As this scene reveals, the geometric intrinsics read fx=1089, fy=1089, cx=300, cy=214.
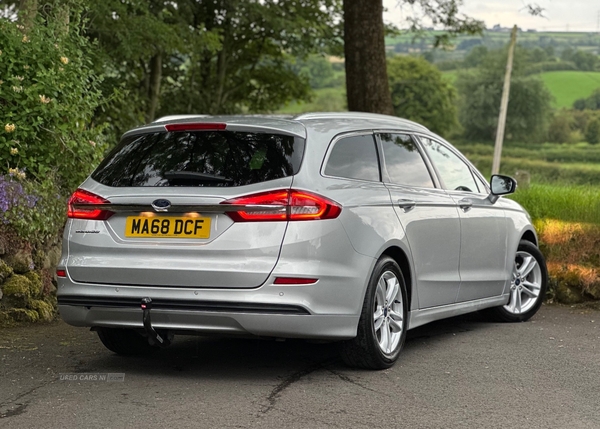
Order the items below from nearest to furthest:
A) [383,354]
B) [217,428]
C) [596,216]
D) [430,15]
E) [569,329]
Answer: [217,428] < [383,354] < [569,329] < [596,216] < [430,15]

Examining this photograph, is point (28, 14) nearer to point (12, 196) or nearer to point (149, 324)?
point (12, 196)

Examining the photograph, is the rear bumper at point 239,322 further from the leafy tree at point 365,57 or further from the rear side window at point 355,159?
the leafy tree at point 365,57

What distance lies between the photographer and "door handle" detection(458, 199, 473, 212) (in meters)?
8.39

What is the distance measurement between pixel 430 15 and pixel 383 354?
1648 cm

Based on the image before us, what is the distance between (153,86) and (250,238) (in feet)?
79.6

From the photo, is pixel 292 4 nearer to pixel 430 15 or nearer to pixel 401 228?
pixel 430 15

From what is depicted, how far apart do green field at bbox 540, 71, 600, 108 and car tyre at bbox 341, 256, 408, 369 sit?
9988cm

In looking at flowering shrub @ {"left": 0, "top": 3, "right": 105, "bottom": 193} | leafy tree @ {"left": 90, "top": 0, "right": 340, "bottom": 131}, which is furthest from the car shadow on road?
leafy tree @ {"left": 90, "top": 0, "right": 340, "bottom": 131}

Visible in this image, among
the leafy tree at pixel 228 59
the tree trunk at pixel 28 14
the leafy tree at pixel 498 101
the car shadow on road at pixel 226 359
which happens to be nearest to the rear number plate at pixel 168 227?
the car shadow on road at pixel 226 359

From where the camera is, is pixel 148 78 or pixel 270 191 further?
pixel 148 78

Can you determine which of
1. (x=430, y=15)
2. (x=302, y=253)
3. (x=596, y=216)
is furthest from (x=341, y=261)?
(x=430, y=15)

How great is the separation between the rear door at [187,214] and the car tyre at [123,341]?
2.72 feet

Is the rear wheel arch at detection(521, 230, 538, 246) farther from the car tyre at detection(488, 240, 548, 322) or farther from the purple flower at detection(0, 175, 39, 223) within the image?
the purple flower at detection(0, 175, 39, 223)

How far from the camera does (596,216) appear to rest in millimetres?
12211
